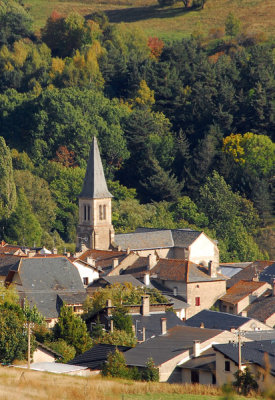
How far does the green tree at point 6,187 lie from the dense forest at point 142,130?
9cm

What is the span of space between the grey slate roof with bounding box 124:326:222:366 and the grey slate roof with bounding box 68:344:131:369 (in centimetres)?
61

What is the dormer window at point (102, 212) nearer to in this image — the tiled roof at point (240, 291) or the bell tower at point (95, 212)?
the bell tower at point (95, 212)

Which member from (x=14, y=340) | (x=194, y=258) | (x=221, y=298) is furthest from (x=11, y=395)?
(x=194, y=258)

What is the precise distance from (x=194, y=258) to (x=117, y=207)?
56.4 ft

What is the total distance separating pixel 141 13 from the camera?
130500 millimetres

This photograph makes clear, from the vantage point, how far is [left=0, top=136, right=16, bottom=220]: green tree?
3509 inches

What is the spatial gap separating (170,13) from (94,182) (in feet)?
164

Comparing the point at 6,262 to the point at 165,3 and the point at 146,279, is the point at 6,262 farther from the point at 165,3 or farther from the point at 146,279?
the point at 165,3

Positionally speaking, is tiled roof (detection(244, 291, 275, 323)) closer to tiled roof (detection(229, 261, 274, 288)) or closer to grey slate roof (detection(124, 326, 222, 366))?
tiled roof (detection(229, 261, 274, 288))

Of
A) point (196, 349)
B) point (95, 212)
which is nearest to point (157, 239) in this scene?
point (95, 212)

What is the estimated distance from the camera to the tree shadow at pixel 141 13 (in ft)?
422

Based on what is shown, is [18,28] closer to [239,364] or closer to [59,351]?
[59,351]

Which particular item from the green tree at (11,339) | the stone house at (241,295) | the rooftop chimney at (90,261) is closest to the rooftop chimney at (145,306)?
the green tree at (11,339)

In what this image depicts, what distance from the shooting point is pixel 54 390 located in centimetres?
2875
